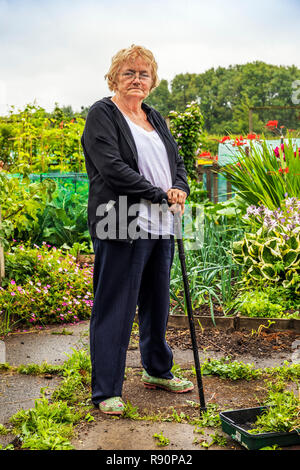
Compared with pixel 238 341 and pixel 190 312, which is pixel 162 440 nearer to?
pixel 190 312

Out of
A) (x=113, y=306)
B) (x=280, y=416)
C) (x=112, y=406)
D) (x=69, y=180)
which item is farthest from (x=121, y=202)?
(x=69, y=180)

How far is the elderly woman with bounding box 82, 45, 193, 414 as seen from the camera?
8.55 ft

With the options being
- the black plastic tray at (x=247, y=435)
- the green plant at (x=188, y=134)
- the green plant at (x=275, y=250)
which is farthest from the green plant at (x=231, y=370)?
the green plant at (x=188, y=134)

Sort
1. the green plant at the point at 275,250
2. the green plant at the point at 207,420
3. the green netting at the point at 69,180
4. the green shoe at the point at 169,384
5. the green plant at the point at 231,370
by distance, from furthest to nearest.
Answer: the green netting at the point at 69,180, the green plant at the point at 275,250, the green plant at the point at 231,370, the green shoe at the point at 169,384, the green plant at the point at 207,420

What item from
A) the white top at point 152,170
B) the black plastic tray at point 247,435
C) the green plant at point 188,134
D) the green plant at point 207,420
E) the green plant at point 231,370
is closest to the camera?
the black plastic tray at point 247,435

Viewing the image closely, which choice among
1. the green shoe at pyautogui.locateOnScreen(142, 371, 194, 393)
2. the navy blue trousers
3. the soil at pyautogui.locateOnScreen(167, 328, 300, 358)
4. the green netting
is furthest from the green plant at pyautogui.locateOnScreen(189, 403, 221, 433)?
the green netting

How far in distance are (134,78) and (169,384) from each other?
5.28ft

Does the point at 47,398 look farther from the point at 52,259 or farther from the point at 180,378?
the point at 52,259

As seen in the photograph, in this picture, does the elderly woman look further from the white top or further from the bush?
the bush

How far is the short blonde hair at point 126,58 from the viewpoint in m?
2.65

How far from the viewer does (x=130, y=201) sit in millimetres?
2668

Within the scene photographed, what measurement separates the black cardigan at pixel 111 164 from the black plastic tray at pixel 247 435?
3.09 ft

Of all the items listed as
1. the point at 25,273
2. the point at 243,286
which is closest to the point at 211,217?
the point at 243,286

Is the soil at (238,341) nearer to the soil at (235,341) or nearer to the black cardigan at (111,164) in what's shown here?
the soil at (235,341)
